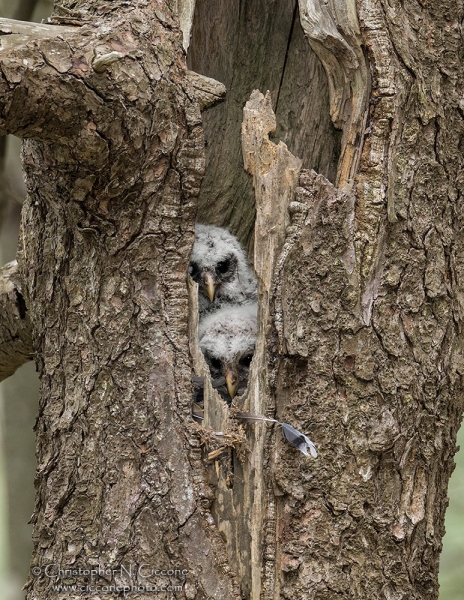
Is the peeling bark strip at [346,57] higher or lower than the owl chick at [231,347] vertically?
higher

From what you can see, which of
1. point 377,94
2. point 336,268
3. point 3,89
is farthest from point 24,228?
point 377,94

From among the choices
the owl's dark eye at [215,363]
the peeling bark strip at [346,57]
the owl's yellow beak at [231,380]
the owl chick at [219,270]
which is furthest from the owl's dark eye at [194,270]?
the peeling bark strip at [346,57]

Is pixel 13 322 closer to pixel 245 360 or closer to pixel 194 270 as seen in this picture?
pixel 194 270

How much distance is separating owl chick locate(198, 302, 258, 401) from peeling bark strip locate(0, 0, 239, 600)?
63 cm

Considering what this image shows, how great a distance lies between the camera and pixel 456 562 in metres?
5.15

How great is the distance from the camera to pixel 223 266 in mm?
3656

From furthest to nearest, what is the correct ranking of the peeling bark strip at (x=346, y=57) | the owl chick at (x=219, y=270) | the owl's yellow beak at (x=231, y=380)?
the owl chick at (x=219, y=270), the owl's yellow beak at (x=231, y=380), the peeling bark strip at (x=346, y=57)

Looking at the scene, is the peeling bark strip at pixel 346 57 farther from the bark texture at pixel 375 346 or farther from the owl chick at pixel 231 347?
the owl chick at pixel 231 347

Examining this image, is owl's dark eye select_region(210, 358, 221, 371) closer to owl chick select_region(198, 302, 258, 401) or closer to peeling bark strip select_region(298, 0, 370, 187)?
owl chick select_region(198, 302, 258, 401)

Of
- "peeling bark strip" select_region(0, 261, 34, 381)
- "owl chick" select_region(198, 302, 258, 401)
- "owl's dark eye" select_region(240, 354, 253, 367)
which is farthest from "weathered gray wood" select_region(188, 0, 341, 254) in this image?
"peeling bark strip" select_region(0, 261, 34, 381)

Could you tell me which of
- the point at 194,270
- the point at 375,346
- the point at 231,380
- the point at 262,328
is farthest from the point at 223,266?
the point at 375,346

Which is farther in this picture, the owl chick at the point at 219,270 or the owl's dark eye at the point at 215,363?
the owl chick at the point at 219,270

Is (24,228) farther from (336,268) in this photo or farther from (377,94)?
(377,94)

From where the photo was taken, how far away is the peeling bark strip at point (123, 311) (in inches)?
90.5
